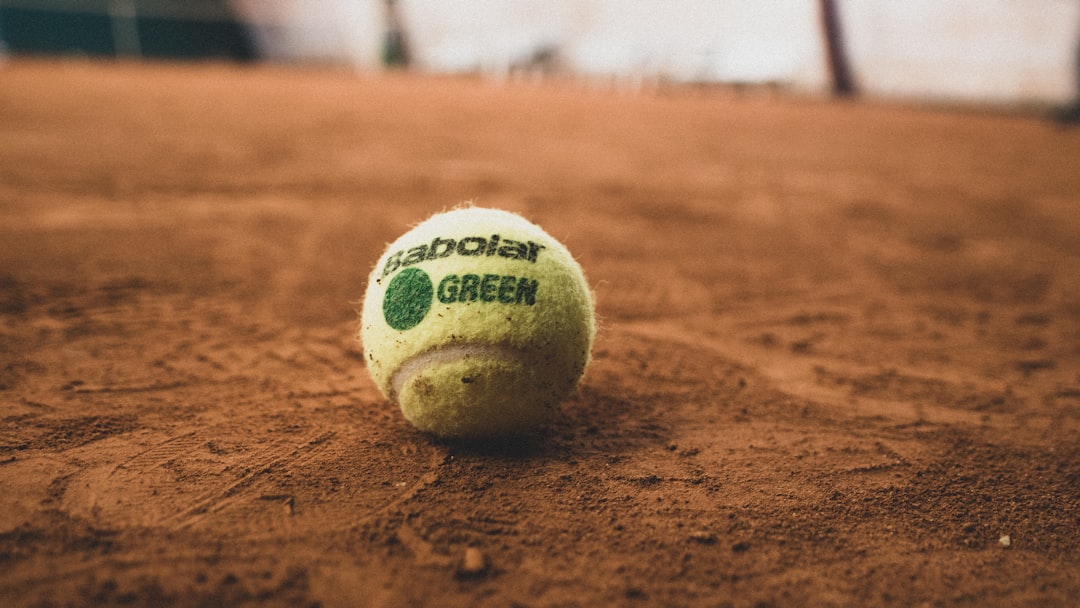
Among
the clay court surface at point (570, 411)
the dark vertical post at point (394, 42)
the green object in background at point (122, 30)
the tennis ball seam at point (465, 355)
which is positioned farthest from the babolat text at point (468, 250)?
the dark vertical post at point (394, 42)

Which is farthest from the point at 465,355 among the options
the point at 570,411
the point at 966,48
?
the point at 966,48

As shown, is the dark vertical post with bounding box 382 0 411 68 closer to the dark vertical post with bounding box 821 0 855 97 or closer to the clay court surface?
the dark vertical post with bounding box 821 0 855 97

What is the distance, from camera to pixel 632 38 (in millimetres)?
19469

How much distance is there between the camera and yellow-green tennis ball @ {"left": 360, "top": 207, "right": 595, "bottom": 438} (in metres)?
1.83

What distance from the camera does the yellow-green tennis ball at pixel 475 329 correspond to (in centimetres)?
183

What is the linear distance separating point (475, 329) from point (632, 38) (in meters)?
19.1

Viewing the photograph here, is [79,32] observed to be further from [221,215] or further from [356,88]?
[221,215]

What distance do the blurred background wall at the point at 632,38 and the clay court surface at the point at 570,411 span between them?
32.3 ft

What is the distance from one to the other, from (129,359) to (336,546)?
133cm

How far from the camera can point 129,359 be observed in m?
2.44

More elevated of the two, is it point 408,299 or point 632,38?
point 632,38

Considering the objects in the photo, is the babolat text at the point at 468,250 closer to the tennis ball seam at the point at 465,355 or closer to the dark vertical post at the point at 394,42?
the tennis ball seam at the point at 465,355

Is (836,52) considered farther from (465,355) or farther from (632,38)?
(465,355)

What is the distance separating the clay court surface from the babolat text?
18.7 inches
